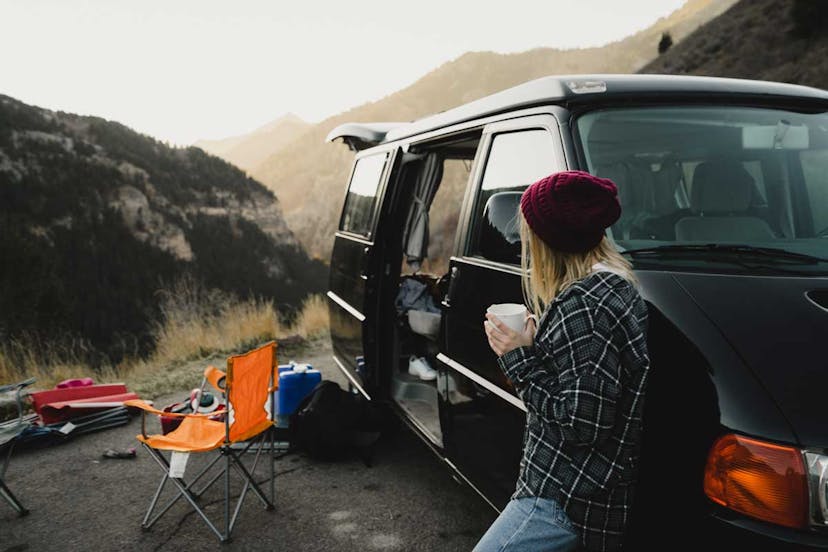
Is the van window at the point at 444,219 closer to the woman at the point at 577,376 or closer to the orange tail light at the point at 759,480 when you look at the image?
the woman at the point at 577,376

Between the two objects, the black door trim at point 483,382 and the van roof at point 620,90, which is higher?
the van roof at point 620,90

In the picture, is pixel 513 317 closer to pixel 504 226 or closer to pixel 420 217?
pixel 504 226

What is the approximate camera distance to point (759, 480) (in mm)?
1726

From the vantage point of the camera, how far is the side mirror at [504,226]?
112 inches

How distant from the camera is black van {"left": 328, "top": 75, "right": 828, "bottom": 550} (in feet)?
5.80

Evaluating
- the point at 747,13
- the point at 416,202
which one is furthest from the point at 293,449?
the point at 747,13

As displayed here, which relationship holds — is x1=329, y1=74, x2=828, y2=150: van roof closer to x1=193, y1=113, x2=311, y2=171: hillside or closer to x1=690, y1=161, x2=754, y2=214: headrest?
x1=690, y1=161, x2=754, y2=214: headrest

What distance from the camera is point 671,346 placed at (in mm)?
1996

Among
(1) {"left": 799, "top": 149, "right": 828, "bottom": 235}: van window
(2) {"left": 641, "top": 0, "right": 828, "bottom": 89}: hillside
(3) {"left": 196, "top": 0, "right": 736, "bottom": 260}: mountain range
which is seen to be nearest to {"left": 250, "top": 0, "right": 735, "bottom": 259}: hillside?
(3) {"left": 196, "top": 0, "right": 736, "bottom": 260}: mountain range

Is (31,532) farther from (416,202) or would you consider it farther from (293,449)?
(416,202)

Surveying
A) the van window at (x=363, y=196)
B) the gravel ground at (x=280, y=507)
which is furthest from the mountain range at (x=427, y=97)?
the gravel ground at (x=280, y=507)

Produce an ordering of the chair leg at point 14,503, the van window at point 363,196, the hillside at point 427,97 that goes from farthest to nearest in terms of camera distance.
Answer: the hillside at point 427,97 → the van window at point 363,196 → the chair leg at point 14,503

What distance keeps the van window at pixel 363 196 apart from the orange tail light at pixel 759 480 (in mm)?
3464

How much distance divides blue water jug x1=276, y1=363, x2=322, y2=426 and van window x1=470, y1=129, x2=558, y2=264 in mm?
2590
